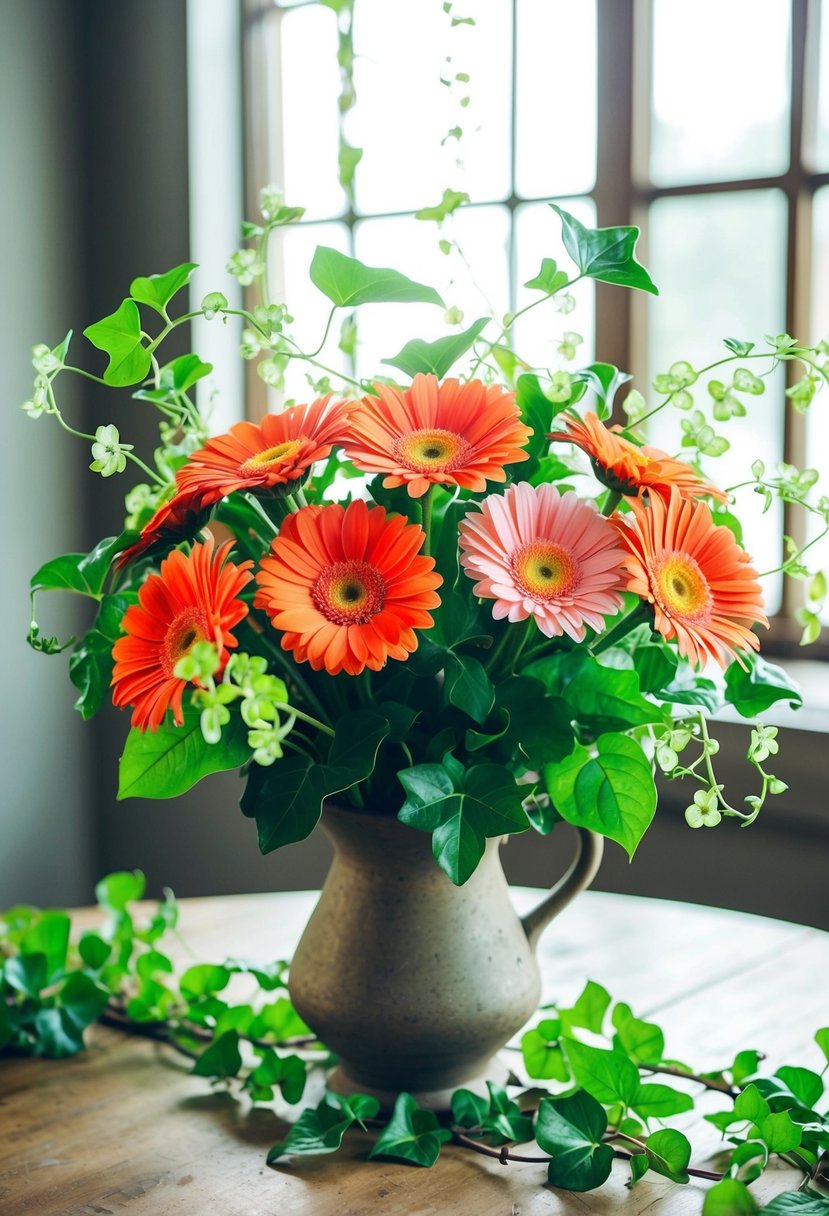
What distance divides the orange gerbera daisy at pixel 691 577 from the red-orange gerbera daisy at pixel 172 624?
0.65 ft

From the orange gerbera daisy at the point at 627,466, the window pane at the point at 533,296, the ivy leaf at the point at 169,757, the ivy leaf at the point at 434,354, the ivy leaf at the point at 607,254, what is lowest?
the ivy leaf at the point at 169,757

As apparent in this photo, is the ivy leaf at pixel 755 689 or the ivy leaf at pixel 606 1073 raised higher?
the ivy leaf at pixel 755 689

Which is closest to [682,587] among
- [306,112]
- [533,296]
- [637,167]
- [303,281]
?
[637,167]

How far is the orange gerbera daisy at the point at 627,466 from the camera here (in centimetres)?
68

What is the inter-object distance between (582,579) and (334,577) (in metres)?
0.13

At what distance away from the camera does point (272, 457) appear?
0.70 m

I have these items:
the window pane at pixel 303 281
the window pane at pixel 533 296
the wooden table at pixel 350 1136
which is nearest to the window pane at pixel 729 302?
the window pane at pixel 533 296

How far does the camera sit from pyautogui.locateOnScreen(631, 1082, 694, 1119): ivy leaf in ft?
→ 2.45

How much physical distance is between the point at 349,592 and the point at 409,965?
0.24m

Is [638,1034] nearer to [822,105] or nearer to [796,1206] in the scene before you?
[796,1206]

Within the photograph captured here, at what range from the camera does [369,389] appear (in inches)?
30.4

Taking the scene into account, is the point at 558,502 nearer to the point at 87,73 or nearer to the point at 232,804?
the point at 232,804

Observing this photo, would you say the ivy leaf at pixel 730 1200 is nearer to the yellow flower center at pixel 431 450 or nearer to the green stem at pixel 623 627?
the green stem at pixel 623 627

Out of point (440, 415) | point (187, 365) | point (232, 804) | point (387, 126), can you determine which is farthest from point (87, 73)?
point (440, 415)
